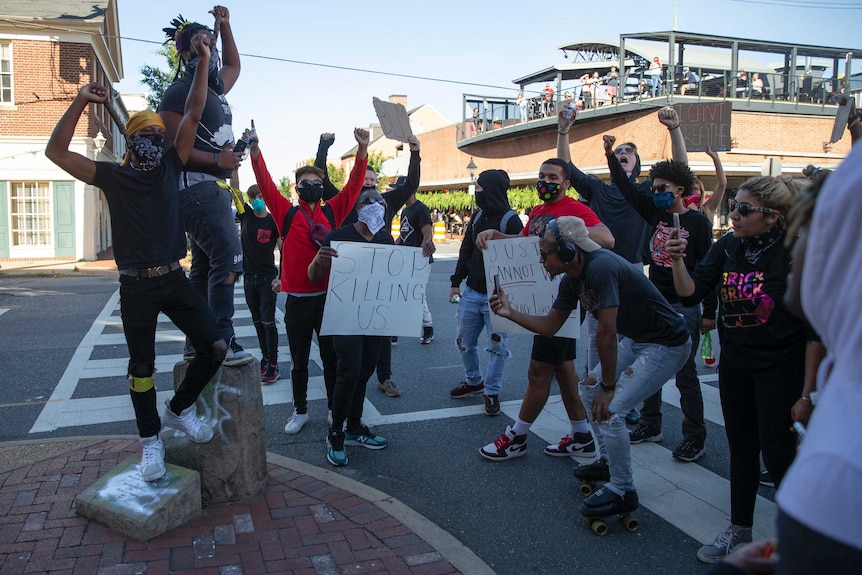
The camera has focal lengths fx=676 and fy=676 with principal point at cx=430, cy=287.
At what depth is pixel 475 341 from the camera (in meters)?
6.30

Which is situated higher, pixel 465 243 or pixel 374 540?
pixel 465 243

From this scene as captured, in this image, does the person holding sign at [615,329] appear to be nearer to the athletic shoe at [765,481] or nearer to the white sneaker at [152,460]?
the athletic shoe at [765,481]

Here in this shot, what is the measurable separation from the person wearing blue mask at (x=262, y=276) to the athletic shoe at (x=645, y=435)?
3.62m

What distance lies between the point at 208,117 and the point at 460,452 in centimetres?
292

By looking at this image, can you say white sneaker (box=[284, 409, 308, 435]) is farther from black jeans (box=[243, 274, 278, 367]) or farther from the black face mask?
the black face mask

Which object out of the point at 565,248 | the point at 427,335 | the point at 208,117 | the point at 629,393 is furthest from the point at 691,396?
the point at 427,335

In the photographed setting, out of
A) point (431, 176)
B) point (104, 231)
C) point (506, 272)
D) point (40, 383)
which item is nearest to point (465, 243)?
point (506, 272)

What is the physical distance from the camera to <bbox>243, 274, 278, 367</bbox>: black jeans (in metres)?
6.91

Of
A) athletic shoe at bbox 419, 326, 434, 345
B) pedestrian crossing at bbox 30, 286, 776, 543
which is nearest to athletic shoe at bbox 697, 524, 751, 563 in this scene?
pedestrian crossing at bbox 30, 286, 776, 543

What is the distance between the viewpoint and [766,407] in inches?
129

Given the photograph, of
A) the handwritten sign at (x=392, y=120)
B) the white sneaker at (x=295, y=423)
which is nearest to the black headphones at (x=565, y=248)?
the white sneaker at (x=295, y=423)

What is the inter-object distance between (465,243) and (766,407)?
3.51 m

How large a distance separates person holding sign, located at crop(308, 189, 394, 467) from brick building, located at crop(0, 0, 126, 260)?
1964cm

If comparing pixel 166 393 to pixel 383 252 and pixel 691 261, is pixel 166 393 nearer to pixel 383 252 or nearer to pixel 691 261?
pixel 383 252
